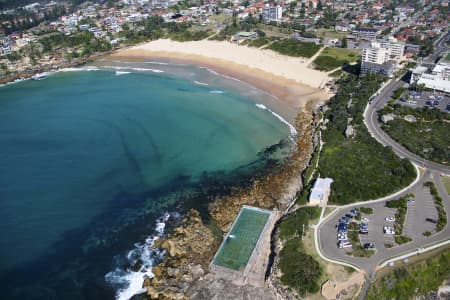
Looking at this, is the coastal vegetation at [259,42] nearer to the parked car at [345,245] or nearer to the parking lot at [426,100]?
the parking lot at [426,100]

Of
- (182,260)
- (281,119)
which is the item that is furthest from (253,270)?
(281,119)

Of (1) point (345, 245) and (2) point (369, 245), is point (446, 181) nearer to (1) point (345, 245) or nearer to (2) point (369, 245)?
(2) point (369, 245)

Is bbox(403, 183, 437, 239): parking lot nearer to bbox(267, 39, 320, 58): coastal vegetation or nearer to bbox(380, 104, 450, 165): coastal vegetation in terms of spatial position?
bbox(380, 104, 450, 165): coastal vegetation

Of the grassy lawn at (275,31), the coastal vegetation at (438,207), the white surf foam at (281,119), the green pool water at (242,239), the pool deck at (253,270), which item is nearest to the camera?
the pool deck at (253,270)

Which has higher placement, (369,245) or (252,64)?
(252,64)

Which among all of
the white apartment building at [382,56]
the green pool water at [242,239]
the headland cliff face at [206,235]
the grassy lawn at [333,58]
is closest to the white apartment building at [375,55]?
the white apartment building at [382,56]

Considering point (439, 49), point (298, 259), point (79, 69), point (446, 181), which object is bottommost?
point (446, 181)

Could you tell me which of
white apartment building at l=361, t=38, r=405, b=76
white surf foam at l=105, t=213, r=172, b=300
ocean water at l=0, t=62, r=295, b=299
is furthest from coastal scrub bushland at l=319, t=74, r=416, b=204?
white surf foam at l=105, t=213, r=172, b=300

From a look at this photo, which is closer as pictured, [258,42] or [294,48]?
[294,48]
